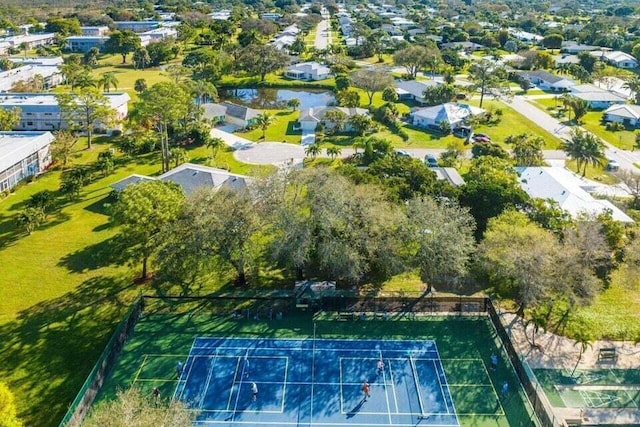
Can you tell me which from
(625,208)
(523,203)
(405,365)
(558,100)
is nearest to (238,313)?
(405,365)

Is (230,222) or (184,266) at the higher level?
(230,222)

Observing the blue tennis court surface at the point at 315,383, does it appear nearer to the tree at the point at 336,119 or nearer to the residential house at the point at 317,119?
the tree at the point at 336,119

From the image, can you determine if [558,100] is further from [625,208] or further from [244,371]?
[244,371]

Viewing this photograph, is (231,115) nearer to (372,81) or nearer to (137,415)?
(372,81)

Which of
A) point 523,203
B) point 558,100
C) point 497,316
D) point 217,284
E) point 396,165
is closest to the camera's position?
point 497,316

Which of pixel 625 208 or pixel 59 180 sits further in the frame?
pixel 59 180
